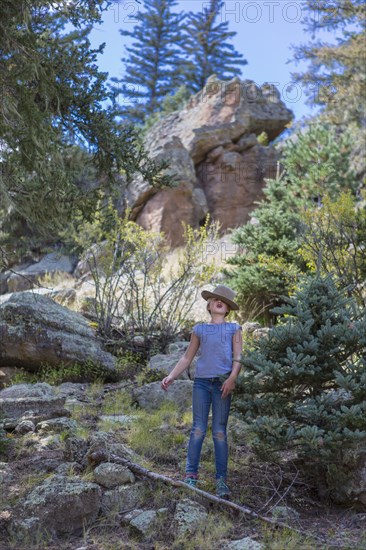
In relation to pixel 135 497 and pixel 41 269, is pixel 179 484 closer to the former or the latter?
pixel 135 497

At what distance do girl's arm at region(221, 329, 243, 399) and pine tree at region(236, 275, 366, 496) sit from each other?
85 millimetres

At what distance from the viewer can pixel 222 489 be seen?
17.0 feet

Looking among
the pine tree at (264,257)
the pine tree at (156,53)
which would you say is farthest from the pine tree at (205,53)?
the pine tree at (264,257)

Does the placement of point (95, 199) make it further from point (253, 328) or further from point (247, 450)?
point (253, 328)

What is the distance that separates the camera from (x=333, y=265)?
32.7ft

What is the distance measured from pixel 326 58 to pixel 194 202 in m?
7.69

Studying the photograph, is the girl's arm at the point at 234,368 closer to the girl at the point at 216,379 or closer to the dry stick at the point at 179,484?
the girl at the point at 216,379

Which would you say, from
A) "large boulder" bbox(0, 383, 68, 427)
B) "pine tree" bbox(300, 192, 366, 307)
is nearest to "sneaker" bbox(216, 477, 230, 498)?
"large boulder" bbox(0, 383, 68, 427)

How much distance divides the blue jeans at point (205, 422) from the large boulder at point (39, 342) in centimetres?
443

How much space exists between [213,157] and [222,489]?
19.4m

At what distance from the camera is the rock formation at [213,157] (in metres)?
21.6

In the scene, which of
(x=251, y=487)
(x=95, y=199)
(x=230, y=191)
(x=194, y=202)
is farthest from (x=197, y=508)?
(x=230, y=191)

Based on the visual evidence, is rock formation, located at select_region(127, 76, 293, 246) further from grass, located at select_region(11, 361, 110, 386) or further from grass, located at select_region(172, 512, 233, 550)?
grass, located at select_region(172, 512, 233, 550)

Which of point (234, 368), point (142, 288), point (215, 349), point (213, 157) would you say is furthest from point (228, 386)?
point (213, 157)
